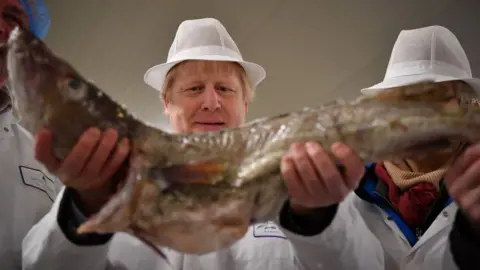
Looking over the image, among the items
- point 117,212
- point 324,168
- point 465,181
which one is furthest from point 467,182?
point 117,212

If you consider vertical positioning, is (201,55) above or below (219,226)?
above

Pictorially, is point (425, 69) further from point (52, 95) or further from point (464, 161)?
point (52, 95)

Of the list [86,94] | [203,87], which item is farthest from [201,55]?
[86,94]

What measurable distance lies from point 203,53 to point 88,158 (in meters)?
0.61

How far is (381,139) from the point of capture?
63 cm

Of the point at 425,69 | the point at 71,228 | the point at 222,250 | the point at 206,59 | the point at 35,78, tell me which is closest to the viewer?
the point at 35,78

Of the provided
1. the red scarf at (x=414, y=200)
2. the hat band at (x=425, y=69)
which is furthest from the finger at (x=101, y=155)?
the hat band at (x=425, y=69)

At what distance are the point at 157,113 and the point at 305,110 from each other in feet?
3.07

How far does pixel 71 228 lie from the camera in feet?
2.33

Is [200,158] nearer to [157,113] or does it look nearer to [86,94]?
[86,94]

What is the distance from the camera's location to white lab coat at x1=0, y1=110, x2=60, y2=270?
2.88 ft

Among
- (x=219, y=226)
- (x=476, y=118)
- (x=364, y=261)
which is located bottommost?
(x=364, y=261)

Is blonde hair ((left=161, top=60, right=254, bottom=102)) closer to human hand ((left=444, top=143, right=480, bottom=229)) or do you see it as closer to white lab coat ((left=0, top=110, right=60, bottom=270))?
white lab coat ((left=0, top=110, right=60, bottom=270))

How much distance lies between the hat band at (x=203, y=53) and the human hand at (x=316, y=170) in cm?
59
